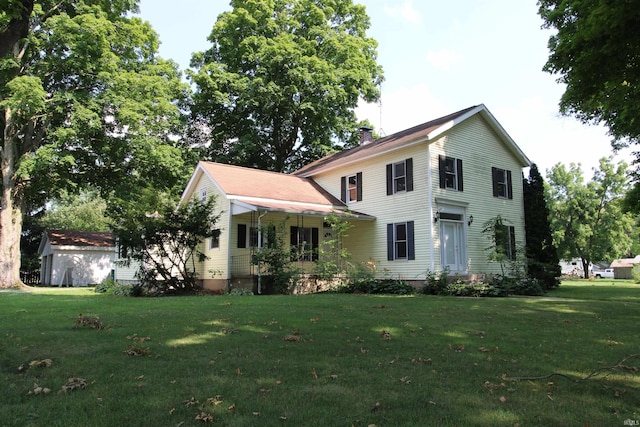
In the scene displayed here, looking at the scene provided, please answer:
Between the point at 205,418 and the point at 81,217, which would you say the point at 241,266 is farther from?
the point at 81,217

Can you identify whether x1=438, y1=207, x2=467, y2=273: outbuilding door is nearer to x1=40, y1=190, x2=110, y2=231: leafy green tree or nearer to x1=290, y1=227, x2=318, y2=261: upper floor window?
x1=290, y1=227, x2=318, y2=261: upper floor window

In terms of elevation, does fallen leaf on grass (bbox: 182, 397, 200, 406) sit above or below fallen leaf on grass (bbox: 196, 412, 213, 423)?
above

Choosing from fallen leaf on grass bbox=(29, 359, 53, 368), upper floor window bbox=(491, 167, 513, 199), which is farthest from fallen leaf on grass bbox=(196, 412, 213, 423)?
upper floor window bbox=(491, 167, 513, 199)

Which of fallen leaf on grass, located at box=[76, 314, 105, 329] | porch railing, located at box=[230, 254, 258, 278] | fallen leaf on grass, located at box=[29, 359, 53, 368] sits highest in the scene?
porch railing, located at box=[230, 254, 258, 278]

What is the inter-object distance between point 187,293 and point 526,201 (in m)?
15.4

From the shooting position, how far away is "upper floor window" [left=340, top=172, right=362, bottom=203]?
65.0ft

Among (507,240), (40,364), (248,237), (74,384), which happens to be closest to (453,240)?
(507,240)

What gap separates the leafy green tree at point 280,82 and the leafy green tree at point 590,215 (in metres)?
22.4

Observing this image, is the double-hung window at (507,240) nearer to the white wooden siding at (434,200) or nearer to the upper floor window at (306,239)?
the white wooden siding at (434,200)

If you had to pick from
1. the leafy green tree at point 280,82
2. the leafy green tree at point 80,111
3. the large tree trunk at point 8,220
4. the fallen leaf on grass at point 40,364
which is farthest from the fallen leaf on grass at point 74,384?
the leafy green tree at point 280,82

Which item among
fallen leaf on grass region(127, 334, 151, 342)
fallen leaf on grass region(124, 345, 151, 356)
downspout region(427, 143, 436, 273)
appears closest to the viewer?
fallen leaf on grass region(124, 345, 151, 356)

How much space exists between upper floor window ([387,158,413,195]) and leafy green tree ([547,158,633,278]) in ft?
94.1

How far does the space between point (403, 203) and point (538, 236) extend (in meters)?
6.96

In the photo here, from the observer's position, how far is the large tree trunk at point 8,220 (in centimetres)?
1973
